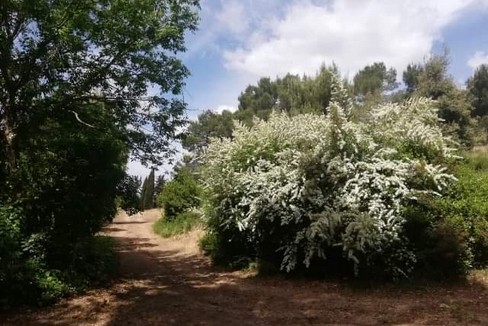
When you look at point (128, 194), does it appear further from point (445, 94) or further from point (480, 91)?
point (480, 91)

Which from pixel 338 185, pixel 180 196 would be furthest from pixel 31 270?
pixel 180 196

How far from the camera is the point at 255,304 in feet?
24.1

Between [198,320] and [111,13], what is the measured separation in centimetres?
578

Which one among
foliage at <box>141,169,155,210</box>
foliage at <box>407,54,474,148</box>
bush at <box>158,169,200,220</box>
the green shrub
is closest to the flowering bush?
the green shrub

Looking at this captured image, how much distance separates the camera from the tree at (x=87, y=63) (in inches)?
305

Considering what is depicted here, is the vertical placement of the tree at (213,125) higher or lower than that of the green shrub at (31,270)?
higher

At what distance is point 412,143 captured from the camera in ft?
31.9

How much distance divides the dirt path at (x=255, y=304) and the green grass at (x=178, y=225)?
7885 millimetres

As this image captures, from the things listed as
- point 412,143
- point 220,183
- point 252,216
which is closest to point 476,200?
point 412,143

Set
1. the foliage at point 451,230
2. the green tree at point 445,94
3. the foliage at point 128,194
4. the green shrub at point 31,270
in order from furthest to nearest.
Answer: the green tree at point 445,94 < the foliage at point 128,194 < the foliage at point 451,230 < the green shrub at point 31,270

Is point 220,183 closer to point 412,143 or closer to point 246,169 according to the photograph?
point 246,169

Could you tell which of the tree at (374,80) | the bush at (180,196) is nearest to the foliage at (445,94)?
the tree at (374,80)

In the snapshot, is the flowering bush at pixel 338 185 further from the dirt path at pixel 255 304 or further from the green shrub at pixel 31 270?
the green shrub at pixel 31 270

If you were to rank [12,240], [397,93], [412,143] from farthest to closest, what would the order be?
[397,93]
[412,143]
[12,240]
